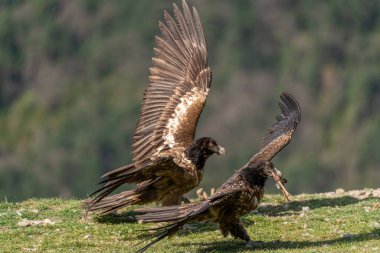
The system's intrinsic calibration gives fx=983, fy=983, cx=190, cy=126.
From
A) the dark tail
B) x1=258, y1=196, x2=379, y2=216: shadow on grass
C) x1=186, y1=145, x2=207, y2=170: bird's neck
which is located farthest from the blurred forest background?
the dark tail

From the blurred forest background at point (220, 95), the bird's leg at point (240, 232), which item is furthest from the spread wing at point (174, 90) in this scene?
the blurred forest background at point (220, 95)

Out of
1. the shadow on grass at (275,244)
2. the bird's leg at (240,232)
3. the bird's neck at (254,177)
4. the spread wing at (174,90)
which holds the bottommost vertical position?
the shadow on grass at (275,244)

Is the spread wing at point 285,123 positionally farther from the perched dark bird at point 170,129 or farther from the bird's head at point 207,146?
the perched dark bird at point 170,129

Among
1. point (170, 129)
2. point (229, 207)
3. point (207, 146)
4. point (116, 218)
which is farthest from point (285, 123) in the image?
point (229, 207)

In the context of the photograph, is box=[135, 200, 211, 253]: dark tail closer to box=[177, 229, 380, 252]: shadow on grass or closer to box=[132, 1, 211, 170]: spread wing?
box=[177, 229, 380, 252]: shadow on grass

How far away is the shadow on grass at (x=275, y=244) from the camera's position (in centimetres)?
1370

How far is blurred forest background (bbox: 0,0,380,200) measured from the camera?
163125 mm

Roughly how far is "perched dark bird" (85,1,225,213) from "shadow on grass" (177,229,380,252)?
4.36ft

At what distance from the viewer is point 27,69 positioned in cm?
19562

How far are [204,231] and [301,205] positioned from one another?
111 inches

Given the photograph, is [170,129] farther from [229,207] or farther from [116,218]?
[229,207]

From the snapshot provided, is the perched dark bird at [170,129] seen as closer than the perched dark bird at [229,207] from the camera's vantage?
No

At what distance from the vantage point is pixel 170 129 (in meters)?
16.4

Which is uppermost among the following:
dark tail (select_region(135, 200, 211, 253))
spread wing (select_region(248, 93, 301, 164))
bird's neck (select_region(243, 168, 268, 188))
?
spread wing (select_region(248, 93, 301, 164))
